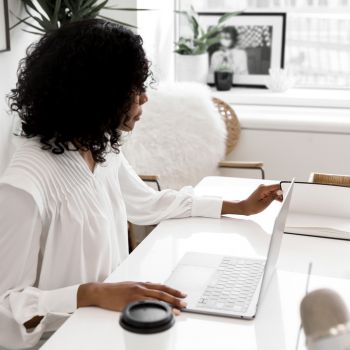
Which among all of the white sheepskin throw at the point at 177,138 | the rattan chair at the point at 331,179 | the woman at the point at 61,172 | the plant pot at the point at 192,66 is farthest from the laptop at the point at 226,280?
the plant pot at the point at 192,66

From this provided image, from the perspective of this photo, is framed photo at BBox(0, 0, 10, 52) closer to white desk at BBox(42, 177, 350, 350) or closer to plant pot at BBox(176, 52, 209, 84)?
white desk at BBox(42, 177, 350, 350)

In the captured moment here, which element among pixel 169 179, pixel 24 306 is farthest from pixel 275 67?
pixel 24 306

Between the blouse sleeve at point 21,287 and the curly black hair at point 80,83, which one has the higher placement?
the curly black hair at point 80,83

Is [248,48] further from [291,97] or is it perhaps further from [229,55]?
[291,97]

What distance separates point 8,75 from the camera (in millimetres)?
2445

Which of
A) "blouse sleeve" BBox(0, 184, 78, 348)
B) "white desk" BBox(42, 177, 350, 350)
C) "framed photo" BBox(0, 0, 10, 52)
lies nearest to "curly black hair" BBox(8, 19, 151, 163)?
"blouse sleeve" BBox(0, 184, 78, 348)

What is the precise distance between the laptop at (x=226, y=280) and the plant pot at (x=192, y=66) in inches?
90.9

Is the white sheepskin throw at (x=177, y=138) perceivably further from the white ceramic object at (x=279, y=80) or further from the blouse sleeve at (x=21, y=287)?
the blouse sleeve at (x=21, y=287)

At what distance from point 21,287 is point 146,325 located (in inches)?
22.9

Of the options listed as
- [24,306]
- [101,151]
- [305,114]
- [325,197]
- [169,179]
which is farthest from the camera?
[305,114]

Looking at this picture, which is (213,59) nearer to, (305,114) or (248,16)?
(248,16)

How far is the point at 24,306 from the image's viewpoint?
1274mm

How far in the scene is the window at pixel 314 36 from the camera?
3.64 metres

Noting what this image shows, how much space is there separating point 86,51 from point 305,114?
2.19 metres
